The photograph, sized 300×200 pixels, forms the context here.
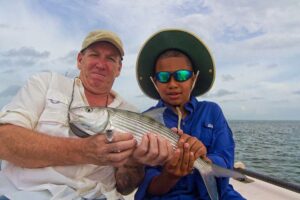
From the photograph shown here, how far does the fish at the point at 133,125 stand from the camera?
105 inches

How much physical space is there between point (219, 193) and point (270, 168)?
1664cm

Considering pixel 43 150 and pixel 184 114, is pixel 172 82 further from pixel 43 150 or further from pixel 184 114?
pixel 43 150

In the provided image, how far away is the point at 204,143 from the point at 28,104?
1.72 metres

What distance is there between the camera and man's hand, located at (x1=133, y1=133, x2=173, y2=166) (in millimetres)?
2701

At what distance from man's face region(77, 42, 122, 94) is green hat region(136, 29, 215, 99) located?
32 centimetres

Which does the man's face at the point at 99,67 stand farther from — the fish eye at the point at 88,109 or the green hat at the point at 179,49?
the fish eye at the point at 88,109

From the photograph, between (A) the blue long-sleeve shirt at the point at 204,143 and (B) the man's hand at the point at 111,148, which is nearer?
(B) the man's hand at the point at 111,148

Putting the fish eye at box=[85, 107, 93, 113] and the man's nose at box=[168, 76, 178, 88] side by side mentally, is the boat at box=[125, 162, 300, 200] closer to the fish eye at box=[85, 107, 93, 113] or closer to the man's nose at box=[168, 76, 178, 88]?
the man's nose at box=[168, 76, 178, 88]

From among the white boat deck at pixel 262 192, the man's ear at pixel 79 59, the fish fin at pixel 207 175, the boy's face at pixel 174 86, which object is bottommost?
the white boat deck at pixel 262 192

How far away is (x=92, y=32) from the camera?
3.71 meters

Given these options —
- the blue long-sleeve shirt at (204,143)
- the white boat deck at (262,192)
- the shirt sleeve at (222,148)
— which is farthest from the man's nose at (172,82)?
the white boat deck at (262,192)

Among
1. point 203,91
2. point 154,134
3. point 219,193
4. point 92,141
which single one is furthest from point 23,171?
point 203,91

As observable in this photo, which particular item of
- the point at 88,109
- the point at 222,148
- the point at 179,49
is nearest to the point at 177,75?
the point at 179,49

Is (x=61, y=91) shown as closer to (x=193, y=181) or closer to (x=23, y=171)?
(x=23, y=171)
